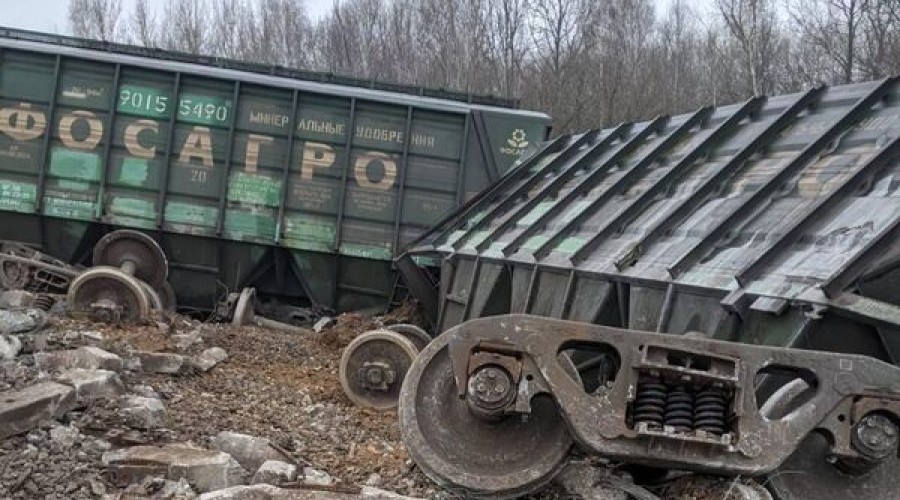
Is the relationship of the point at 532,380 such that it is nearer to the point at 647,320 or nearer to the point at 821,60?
the point at 647,320

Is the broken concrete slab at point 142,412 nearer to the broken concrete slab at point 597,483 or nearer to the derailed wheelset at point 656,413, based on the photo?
the derailed wheelset at point 656,413

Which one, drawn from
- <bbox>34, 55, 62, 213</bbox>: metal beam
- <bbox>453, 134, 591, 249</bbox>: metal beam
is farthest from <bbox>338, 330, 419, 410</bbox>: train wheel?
<bbox>34, 55, 62, 213</bbox>: metal beam

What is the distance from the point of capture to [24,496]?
3.61m

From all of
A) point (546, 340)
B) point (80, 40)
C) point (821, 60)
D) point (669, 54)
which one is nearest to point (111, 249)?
point (80, 40)

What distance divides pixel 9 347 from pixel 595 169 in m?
4.96

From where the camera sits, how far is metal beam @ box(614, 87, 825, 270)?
526cm

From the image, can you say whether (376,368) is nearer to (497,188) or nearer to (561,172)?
(561,172)

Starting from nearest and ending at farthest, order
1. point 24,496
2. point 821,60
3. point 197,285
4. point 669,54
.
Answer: point 24,496 < point 197,285 < point 821,60 < point 669,54

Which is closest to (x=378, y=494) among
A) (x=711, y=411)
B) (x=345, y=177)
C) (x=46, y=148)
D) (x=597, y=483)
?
(x=597, y=483)

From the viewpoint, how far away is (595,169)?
7832mm

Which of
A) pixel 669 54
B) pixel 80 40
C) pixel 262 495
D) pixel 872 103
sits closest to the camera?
pixel 262 495

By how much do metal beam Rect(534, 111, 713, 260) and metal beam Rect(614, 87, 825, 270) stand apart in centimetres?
108

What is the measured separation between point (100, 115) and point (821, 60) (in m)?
27.0

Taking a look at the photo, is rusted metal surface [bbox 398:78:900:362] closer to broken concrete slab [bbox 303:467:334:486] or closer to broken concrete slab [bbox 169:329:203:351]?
broken concrete slab [bbox 303:467:334:486]
